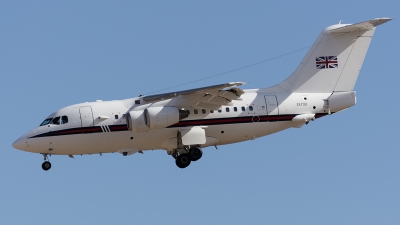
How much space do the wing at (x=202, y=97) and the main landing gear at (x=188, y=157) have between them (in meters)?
1.40

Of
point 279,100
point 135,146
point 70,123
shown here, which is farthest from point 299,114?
point 70,123

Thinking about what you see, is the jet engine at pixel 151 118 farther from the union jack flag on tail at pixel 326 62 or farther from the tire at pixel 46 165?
the union jack flag on tail at pixel 326 62

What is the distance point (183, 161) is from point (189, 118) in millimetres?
1502

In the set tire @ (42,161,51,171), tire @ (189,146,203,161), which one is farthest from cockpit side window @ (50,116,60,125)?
tire @ (189,146,203,161)

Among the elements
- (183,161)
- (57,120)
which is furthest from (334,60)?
(57,120)

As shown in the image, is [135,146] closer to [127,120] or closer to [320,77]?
[127,120]

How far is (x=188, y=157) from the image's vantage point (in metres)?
23.5

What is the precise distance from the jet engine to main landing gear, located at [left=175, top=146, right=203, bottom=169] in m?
1.44

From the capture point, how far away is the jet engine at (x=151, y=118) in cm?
2203

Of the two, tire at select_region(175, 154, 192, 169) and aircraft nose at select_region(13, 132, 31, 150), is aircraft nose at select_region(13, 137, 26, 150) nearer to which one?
aircraft nose at select_region(13, 132, 31, 150)

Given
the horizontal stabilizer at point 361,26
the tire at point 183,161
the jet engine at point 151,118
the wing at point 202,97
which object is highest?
the horizontal stabilizer at point 361,26

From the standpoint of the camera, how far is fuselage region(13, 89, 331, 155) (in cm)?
2280

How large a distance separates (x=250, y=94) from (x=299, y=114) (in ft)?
5.55

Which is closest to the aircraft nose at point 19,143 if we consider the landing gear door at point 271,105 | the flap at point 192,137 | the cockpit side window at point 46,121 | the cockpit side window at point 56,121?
the cockpit side window at point 46,121
